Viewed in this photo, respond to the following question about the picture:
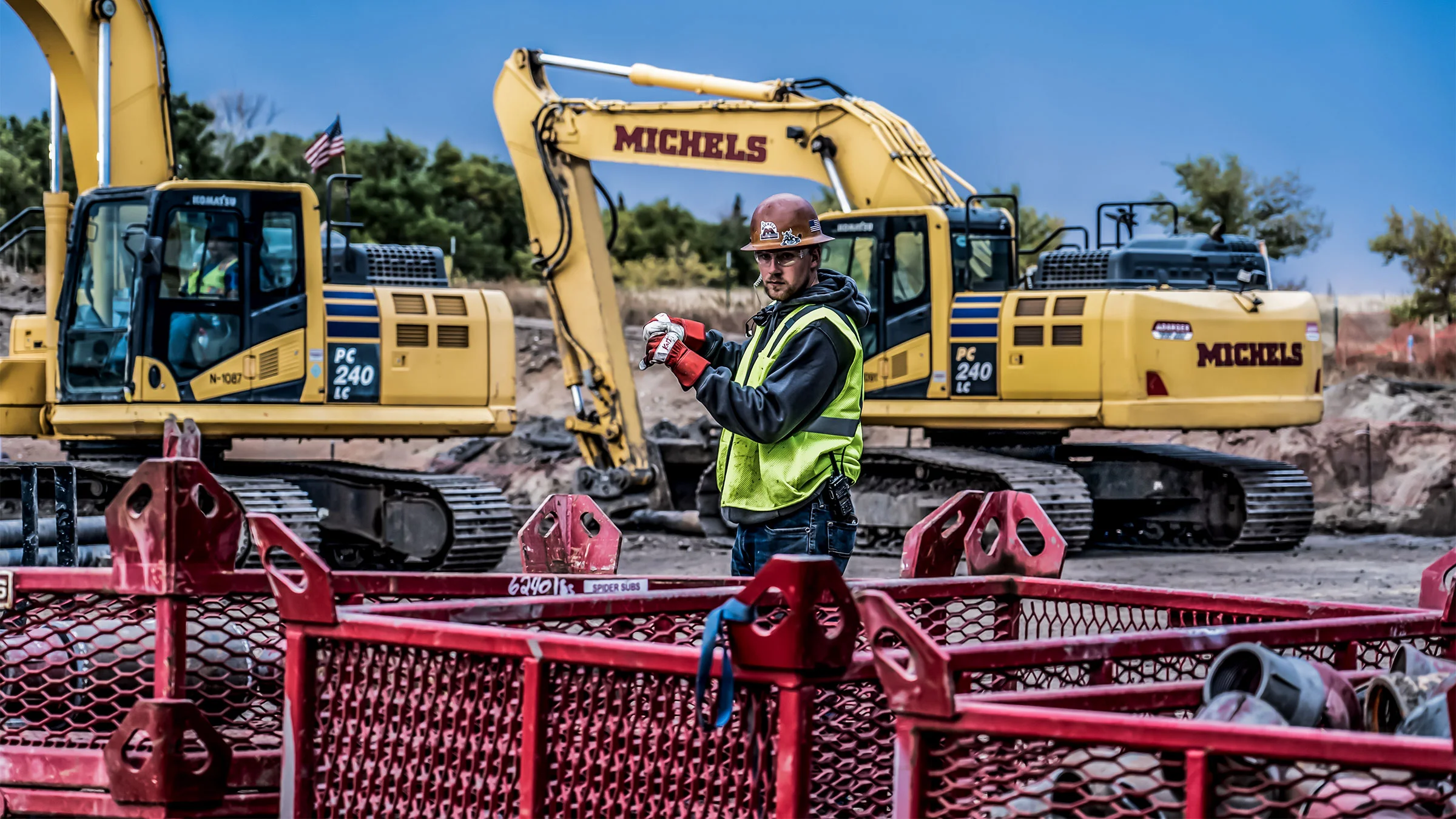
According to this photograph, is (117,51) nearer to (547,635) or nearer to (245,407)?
(245,407)

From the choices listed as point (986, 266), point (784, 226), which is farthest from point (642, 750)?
point (986, 266)

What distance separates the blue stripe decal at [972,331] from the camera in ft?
52.8

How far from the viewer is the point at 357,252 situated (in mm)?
14617

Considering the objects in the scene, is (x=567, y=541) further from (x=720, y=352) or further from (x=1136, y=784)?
(x=1136, y=784)

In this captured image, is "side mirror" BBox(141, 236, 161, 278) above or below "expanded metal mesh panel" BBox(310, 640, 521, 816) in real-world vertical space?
above

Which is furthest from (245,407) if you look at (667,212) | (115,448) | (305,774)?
(667,212)

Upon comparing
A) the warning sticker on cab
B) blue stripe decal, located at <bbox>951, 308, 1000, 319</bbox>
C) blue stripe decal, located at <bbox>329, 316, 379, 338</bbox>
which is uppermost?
blue stripe decal, located at <bbox>951, 308, 1000, 319</bbox>

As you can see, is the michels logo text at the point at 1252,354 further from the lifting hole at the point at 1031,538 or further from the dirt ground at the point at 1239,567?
the lifting hole at the point at 1031,538

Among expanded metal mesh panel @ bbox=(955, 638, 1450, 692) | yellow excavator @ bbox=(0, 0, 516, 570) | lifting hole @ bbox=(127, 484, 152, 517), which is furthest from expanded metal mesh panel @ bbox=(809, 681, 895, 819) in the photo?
yellow excavator @ bbox=(0, 0, 516, 570)

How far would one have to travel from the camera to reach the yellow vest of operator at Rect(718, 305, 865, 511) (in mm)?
5285

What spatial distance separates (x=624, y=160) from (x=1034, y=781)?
15.0 m

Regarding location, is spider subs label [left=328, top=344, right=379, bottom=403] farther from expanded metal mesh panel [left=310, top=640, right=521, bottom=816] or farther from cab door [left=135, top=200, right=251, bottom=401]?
expanded metal mesh panel [left=310, top=640, right=521, bottom=816]

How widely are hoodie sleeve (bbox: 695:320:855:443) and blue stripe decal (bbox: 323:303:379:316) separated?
30.0 ft

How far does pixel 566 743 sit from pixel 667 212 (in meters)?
55.6
